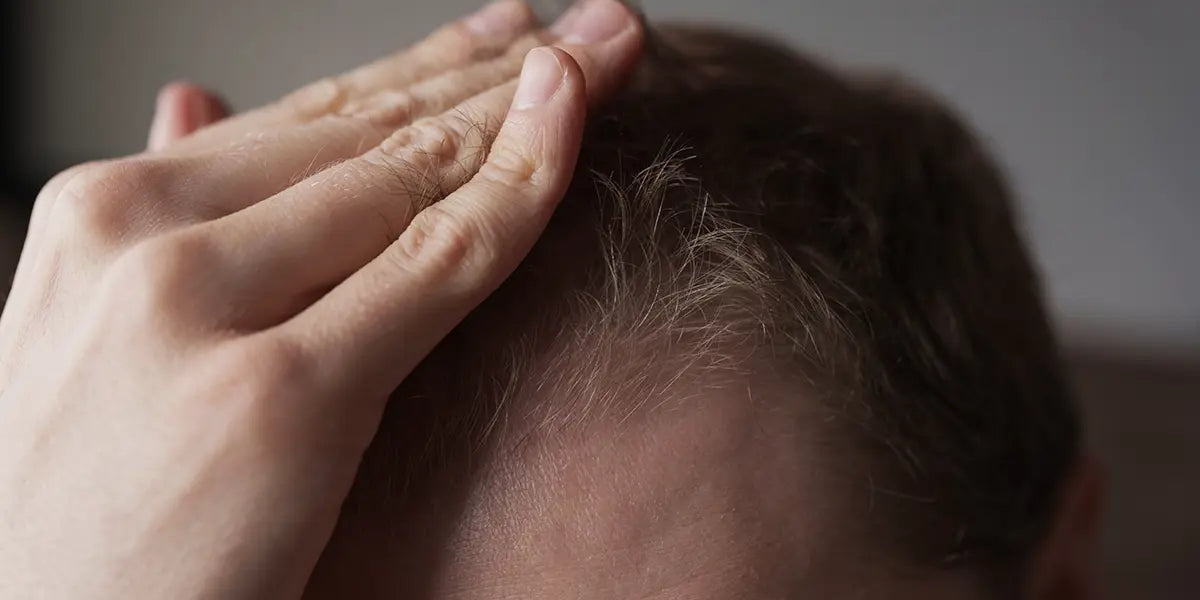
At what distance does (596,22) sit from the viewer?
522 mm

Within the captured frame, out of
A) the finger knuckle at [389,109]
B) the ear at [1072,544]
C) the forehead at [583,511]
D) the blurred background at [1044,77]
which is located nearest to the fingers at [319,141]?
the finger knuckle at [389,109]

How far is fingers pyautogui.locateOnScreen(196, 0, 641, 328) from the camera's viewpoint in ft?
1.25

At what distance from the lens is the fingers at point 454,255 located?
364 millimetres

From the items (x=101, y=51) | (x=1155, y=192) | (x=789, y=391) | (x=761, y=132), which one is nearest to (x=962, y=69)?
(x=1155, y=192)

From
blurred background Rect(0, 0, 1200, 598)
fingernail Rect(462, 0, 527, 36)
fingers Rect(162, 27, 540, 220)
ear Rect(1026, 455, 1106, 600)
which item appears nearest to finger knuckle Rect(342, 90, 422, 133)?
fingers Rect(162, 27, 540, 220)

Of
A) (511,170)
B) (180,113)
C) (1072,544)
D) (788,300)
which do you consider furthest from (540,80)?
(1072,544)

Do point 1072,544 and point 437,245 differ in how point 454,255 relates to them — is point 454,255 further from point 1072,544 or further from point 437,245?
point 1072,544

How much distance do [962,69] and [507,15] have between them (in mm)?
955

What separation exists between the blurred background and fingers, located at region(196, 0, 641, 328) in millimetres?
896

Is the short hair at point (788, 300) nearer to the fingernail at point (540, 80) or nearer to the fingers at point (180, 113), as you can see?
the fingernail at point (540, 80)

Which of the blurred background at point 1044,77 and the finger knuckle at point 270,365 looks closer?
the finger knuckle at point 270,365

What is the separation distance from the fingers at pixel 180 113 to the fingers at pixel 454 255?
38 centimetres

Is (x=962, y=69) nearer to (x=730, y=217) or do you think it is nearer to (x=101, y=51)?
(x=730, y=217)

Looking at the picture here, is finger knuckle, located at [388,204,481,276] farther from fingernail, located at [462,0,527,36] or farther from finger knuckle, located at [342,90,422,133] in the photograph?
fingernail, located at [462,0,527,36]
